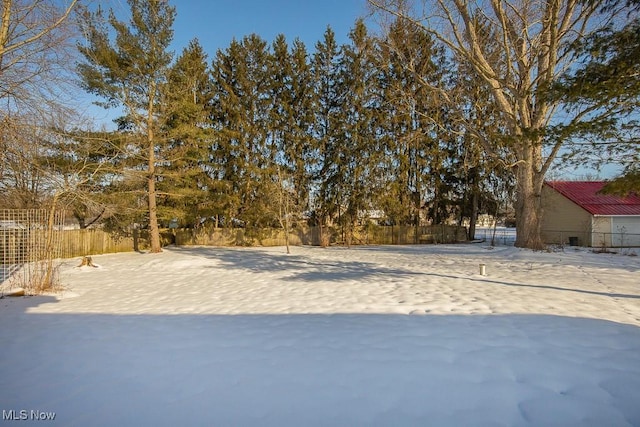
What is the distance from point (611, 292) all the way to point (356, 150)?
57.8ft

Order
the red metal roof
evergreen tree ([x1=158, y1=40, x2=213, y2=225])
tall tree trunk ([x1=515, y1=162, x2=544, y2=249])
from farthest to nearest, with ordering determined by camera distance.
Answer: the red metal roof < evergreen tree ([x1=158, y1=40, x2=213, y2=225]) < tall tree trunk ([x1=515, y1=162, x2=544, y2=249])

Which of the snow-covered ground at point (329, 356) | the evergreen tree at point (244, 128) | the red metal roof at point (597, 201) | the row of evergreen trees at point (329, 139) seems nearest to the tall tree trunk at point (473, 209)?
the row of evergreen trees at point (329, 139)

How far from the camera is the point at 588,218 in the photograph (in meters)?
19.8

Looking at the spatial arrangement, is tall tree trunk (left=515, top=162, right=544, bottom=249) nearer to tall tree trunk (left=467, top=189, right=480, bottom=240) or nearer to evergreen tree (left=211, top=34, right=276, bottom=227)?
tall tree trunk (left=467, top=189, right=480, bottom=240)

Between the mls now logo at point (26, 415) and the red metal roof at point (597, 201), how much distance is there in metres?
22.6

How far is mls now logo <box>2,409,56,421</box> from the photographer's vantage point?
97.7 inches

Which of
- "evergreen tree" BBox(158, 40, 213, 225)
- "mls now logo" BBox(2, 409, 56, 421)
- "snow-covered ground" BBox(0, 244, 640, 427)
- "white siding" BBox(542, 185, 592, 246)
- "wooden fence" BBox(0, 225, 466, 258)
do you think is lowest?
"mls now logo" BBox(2, 409, 56, 421)

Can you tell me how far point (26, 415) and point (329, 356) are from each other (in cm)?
253

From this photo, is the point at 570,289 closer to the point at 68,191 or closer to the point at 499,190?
the point at 68,191

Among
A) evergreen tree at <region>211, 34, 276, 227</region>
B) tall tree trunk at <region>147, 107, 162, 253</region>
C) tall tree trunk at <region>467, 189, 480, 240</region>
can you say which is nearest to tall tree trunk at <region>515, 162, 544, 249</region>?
tall tree trunk at <region>467, 189, 480, 240</region>

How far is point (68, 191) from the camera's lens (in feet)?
23.0

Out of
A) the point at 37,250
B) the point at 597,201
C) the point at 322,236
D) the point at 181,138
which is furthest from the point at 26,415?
the point at 597,201

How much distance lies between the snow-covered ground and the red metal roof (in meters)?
16.4

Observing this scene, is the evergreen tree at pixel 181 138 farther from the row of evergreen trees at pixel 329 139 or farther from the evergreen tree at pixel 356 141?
the evergreen tree at pixel 356 141
